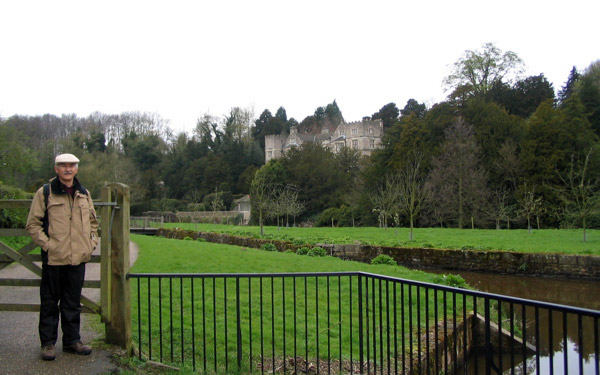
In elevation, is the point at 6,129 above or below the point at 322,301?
above

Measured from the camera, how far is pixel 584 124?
1454 inches

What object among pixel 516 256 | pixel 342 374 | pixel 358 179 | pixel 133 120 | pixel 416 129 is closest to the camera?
pixel 342 374

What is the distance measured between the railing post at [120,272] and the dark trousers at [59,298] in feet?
1.14

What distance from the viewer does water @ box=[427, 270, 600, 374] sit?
8.12 meters

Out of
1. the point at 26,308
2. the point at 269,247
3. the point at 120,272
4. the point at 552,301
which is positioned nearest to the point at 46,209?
the point at 120,272

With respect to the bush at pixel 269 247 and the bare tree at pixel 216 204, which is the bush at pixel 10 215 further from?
the bare tree at pixel 216 204

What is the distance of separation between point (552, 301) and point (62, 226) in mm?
12882

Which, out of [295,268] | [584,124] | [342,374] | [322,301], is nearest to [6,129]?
[295,268]

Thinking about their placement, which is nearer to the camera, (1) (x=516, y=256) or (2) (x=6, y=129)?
(1) (x=516, y=256)

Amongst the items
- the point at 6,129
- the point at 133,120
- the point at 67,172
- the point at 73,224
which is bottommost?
the point at 73,224

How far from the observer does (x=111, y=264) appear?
16.5ft

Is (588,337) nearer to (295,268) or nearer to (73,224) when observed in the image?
(295,268)

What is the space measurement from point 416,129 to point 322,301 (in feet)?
124

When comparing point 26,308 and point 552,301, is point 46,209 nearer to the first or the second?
point 26,308
